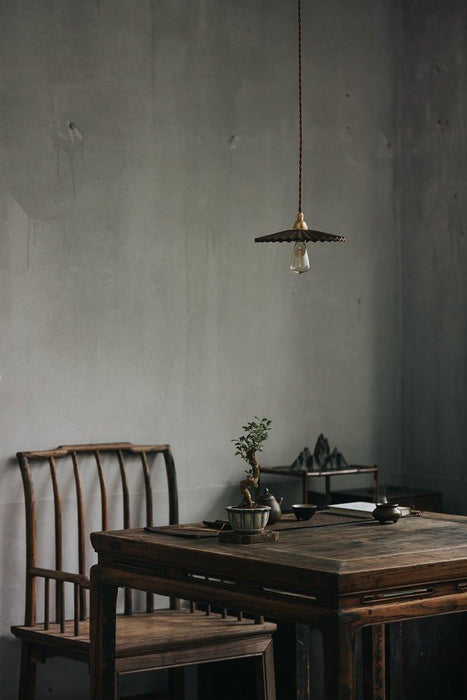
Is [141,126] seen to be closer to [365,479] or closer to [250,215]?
[250,215]

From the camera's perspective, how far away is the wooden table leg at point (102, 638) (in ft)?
12.0

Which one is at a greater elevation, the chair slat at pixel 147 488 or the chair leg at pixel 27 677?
the chair slat at pixel 147 488

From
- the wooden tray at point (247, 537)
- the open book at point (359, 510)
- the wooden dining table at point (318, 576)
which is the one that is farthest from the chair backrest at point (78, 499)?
the open book at point (359, 510)

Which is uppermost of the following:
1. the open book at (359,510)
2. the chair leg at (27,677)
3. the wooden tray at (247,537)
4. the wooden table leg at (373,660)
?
the open book at (359,510)

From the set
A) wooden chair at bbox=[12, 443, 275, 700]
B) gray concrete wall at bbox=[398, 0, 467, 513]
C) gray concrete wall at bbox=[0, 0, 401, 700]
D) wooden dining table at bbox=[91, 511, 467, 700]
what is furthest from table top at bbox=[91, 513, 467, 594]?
gray concrete wall at bbox=[398, 0, 467, 513]

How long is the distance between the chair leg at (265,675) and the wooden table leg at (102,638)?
0.70 meters

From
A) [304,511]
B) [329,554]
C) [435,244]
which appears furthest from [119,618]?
[435,244]

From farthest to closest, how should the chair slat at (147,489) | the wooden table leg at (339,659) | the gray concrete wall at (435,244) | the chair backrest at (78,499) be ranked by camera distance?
1. the gray concrete wall at (435,244)
2. the chair slat at (147,489)
3. the chair backrest at (78,499)
4. the wooden table leg at (339,659)

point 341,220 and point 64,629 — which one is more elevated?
point 341,220

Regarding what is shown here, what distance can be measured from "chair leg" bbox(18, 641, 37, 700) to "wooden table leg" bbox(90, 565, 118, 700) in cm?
65

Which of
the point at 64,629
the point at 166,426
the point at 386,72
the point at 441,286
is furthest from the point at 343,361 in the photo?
the point at 64,629

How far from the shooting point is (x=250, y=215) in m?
5.25

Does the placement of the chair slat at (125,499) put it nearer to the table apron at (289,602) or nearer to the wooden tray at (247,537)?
the table apron at (289,602)

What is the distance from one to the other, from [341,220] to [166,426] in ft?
4.78
